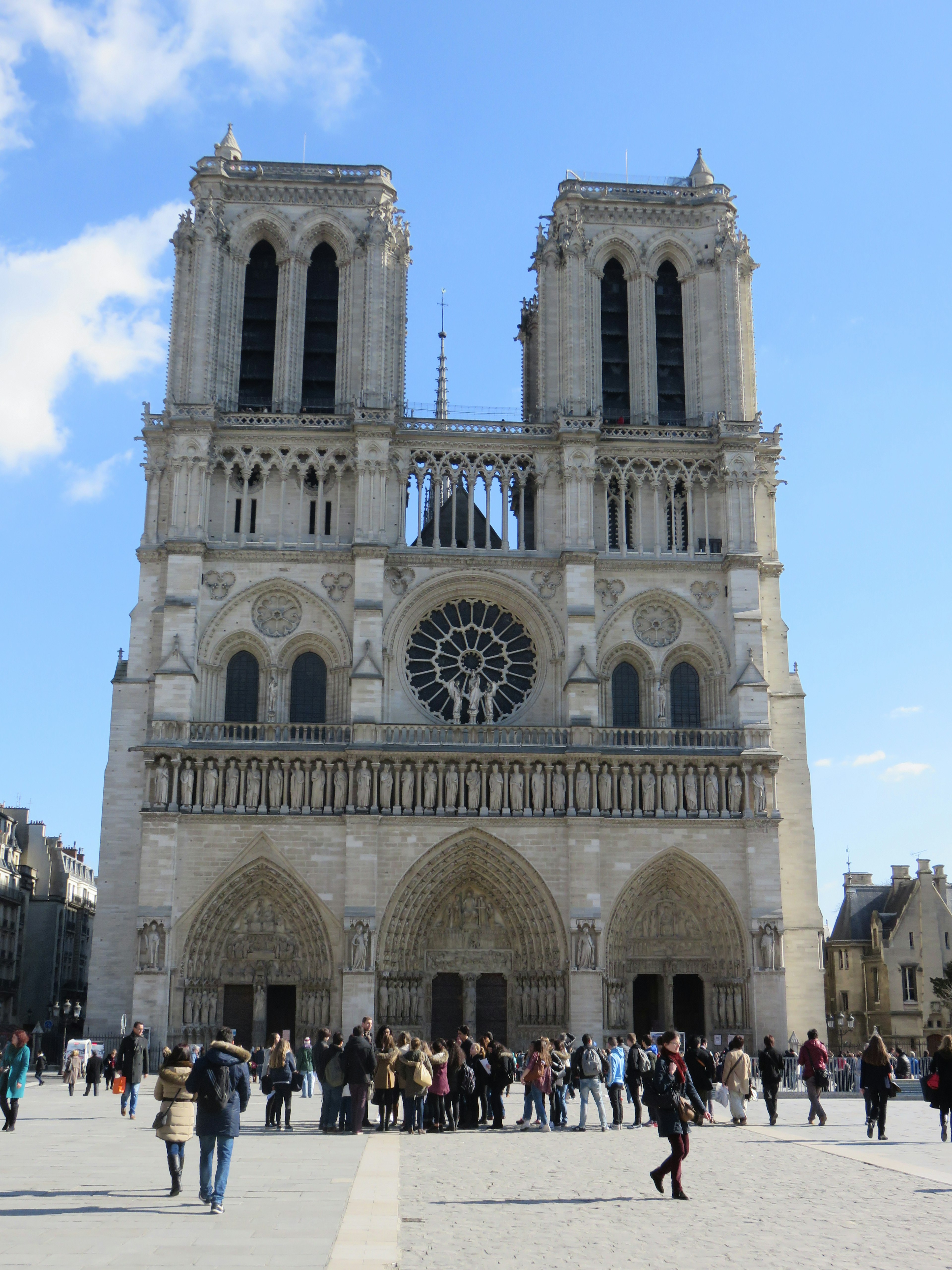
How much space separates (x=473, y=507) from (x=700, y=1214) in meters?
28.6

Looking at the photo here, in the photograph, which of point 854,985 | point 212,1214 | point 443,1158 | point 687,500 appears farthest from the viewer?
point 854,985

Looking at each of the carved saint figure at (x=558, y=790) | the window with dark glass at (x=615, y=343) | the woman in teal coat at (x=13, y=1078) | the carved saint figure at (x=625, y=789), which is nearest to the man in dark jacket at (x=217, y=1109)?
the woman in teal coat at (x=13, y=1078)

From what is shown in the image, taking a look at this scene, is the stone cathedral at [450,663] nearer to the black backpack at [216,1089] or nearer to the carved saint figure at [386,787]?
the carved saint figure at [386,787]

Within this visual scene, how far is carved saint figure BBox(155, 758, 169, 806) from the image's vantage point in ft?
112

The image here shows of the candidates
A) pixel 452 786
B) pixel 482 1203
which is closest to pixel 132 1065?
pixel 482 1203

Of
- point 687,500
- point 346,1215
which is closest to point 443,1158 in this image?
point 346,1215

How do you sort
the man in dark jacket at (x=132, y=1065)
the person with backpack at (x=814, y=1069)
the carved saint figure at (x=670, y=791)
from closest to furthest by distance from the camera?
the person with backpack at (x=814, y=1069) < the man in dark jacket at (x=132, y=1065) < the carved saint figure at (x=670, y=791)

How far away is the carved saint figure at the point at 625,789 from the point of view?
35.0m

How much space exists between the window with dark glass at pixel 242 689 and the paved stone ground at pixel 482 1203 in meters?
19.1

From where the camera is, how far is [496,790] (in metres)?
34.9

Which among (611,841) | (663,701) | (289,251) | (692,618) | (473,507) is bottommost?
(611,841)

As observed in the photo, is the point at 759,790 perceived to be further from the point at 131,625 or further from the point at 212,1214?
the point at 212,1214

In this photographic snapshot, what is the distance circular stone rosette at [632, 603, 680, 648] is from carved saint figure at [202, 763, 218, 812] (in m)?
12.0

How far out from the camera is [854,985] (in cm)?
5156
